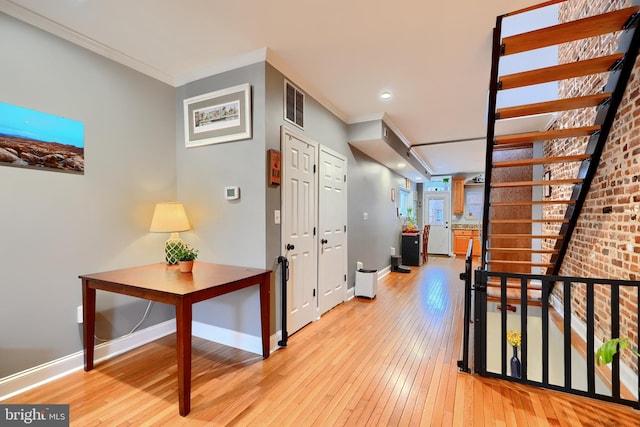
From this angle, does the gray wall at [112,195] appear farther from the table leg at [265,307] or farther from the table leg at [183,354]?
the table leg at [183,354]

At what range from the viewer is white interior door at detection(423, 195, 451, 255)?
8.73m

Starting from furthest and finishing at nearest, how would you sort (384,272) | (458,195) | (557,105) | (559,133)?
(458,195) → (384,272) → (559,133) → (557,105)

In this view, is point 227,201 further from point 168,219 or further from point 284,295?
point 284,295

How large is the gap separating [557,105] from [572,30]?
1.92ft

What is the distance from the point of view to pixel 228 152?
106 inches

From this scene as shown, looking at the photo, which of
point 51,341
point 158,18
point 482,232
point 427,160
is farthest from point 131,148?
point 427,160

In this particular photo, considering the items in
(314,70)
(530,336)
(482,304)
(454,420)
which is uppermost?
(314,70)

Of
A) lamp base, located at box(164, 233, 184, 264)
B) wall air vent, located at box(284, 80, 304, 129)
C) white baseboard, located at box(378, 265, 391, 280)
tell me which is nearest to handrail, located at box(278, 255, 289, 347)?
lamp base, located at box(164, 233, 184, 264)

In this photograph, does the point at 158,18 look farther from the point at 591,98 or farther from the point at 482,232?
the point at 482,232

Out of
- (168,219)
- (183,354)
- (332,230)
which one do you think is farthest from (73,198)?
(332,230)

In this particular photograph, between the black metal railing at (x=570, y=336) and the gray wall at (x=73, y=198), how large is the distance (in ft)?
9.73

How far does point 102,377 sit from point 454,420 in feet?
8.16

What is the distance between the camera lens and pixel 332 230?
371 centimetres

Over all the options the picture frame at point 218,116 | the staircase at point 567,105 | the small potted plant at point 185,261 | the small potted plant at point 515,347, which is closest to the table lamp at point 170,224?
the small potted plant at point 185,261
